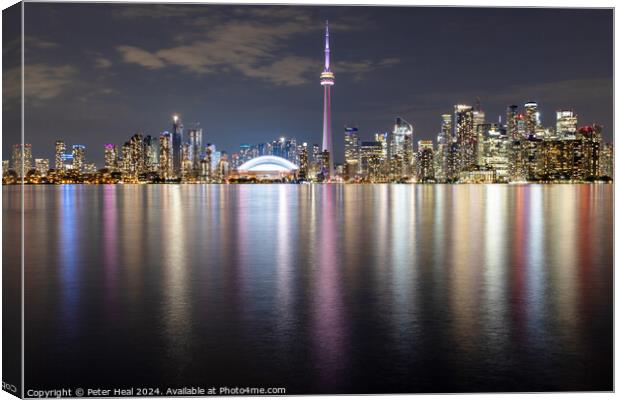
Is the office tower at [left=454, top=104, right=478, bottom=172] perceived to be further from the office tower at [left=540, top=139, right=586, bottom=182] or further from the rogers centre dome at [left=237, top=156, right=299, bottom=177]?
the rogers centre dome at [left=237, top=156, right=299, bottom=177]

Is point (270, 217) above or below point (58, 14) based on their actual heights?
below

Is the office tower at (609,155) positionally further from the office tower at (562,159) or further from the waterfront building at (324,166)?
the waterfront building at (324,166)

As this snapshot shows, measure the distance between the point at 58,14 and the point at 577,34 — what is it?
6075mm

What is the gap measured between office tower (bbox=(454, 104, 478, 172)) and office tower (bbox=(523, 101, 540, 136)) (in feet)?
3.67

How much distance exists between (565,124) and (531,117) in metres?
0.78

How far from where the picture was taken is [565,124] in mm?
14469

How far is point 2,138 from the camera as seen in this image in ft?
19.1

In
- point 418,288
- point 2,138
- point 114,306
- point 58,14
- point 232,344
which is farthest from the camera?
point 418,288

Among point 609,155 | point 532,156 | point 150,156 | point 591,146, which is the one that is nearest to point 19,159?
point 609,155

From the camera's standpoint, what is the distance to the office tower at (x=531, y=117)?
12691 mm

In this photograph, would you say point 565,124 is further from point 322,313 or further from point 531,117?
point 322,313

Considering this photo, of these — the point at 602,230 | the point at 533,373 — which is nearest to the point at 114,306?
the point at 533,373

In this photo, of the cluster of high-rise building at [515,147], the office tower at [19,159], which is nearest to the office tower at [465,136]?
the cluster of high-rise building at [515,147]

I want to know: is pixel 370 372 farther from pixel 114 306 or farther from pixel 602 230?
pixel 602 230
